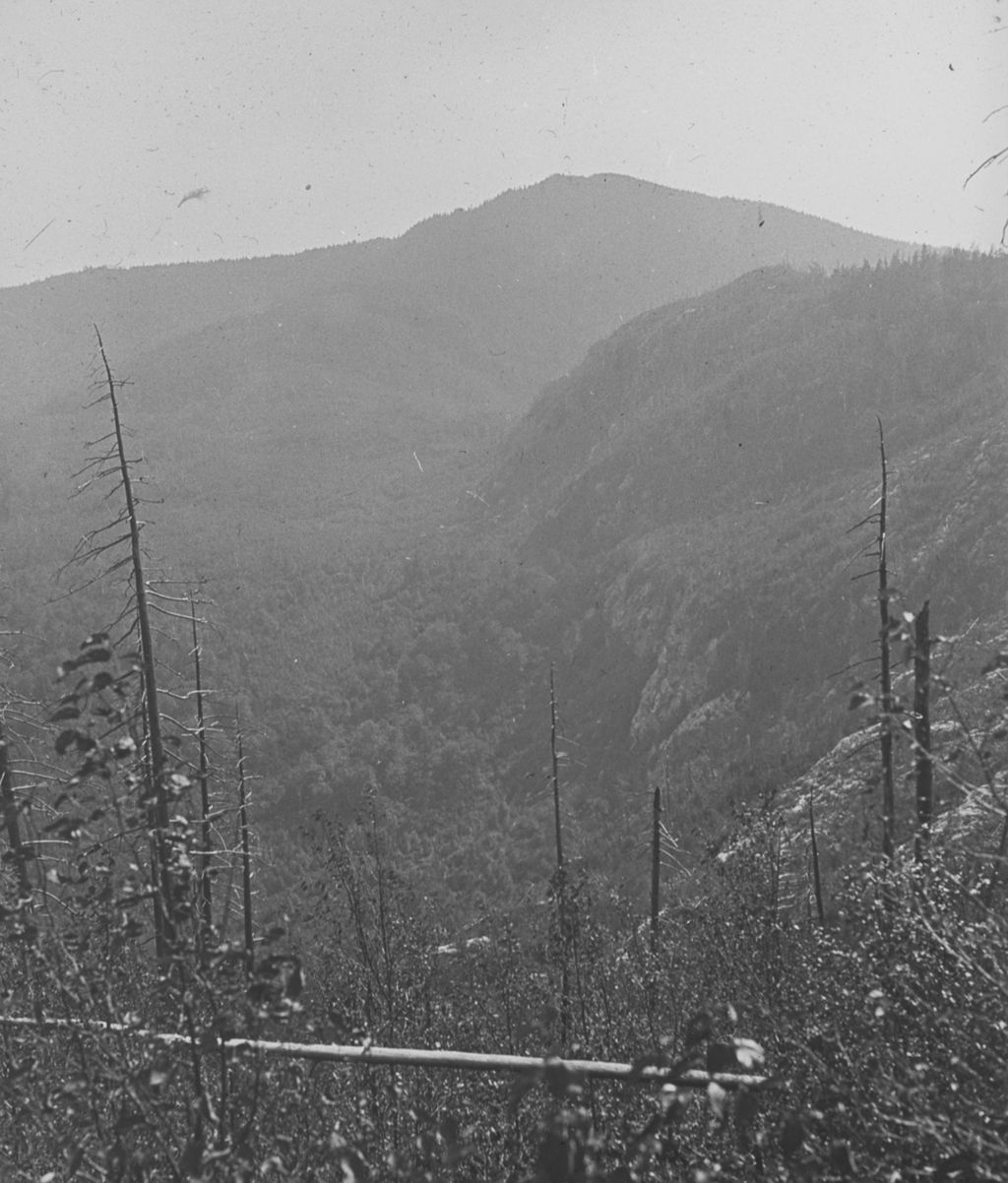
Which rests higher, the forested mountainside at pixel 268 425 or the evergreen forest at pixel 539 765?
the forested mountainside at pixel 268 425

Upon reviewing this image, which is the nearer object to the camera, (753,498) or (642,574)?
(642,574)

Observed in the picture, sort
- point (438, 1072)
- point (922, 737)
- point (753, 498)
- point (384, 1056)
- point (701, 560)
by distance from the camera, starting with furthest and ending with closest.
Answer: point (753, 498) < point (701, 560) < point (922, 737) < point (438, 1072) < point (384, 1056)

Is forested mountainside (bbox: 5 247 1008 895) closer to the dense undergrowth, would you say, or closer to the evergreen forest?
the evergreen forest

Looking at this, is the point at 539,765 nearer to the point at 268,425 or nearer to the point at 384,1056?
the point at 384,1056

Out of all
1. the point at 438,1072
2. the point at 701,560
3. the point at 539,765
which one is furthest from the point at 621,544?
the point at 438,1072

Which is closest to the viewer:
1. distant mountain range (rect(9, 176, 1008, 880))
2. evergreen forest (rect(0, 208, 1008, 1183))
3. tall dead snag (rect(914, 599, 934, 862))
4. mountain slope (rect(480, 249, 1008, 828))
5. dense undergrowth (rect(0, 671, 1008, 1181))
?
dense undergrowth (rect(0, 671, 1008, 1181))

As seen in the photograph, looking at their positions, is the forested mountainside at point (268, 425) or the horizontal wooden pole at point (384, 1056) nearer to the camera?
the horizontal wooden pole at point (384, 1056)

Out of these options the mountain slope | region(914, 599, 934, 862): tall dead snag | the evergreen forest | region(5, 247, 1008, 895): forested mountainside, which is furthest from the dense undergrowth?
the mountain slope

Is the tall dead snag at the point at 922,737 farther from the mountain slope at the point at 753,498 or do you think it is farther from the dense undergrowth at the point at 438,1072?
the mountain slope at the point at 753,498

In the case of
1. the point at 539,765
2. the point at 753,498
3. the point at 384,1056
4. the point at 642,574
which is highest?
the point at 384,1056

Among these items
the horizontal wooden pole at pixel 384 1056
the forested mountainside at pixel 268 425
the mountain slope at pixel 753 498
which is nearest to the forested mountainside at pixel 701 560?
the mountain slope at pixel 753 498

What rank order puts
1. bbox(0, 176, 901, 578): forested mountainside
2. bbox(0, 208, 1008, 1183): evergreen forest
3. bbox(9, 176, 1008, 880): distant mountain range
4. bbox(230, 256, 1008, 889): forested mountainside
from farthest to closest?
bbox(0, 176, 901, 578): forested mountainside
bbox(9, 176, 1008, 880): distant mountain range
bbox(230, 256, 1008, 889): forested mountainside
bbox(0, 208, 1008, 1183): evergreen forest

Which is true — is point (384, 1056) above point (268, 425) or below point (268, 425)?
below

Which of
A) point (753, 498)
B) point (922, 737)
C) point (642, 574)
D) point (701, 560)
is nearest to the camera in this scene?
point (922, 737)
